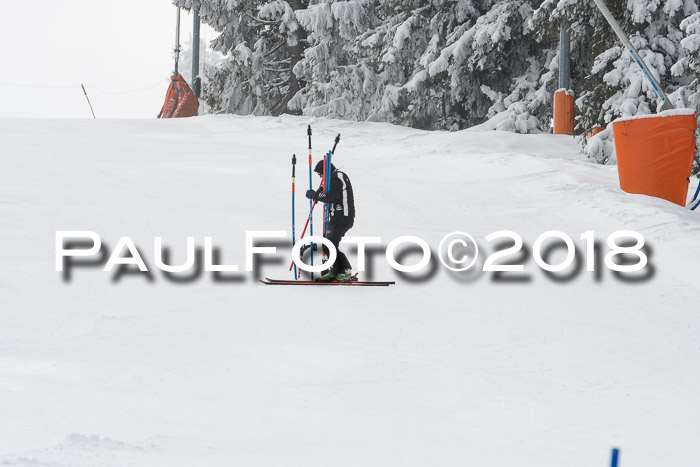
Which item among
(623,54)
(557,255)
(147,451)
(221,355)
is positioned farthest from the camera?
(623,54)

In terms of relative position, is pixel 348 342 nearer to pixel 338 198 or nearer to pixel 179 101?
pixel 338 198

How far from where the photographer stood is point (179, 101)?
24578 mm

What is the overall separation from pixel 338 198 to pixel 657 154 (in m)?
4.97

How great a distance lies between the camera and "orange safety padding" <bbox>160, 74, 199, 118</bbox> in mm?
24359

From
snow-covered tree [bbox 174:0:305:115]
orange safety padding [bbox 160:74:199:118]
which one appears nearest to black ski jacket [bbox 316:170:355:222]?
orange safety padding [bbox 160:74:199:118]

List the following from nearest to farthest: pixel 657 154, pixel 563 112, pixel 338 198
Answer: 1. pixel 338 198
2. pixel 657 154
3. pixel 563 112

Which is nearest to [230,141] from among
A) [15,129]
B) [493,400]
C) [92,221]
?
[15,129]

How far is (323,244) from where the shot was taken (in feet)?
28.6

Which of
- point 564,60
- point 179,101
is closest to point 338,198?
point 564,60

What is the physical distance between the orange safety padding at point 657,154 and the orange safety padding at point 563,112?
5.40m

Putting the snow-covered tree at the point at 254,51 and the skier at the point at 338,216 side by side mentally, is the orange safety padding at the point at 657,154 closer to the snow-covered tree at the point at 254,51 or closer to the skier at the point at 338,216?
A: the skier at the point at 338,216

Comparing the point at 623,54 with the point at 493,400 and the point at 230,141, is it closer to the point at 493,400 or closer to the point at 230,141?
the point at 230,141

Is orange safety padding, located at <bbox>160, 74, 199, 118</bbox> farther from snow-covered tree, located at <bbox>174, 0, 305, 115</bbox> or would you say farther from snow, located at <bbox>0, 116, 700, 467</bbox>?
snow, located at <bbox>0, 116, 700, 467</bbox>

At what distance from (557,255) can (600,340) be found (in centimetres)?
272
